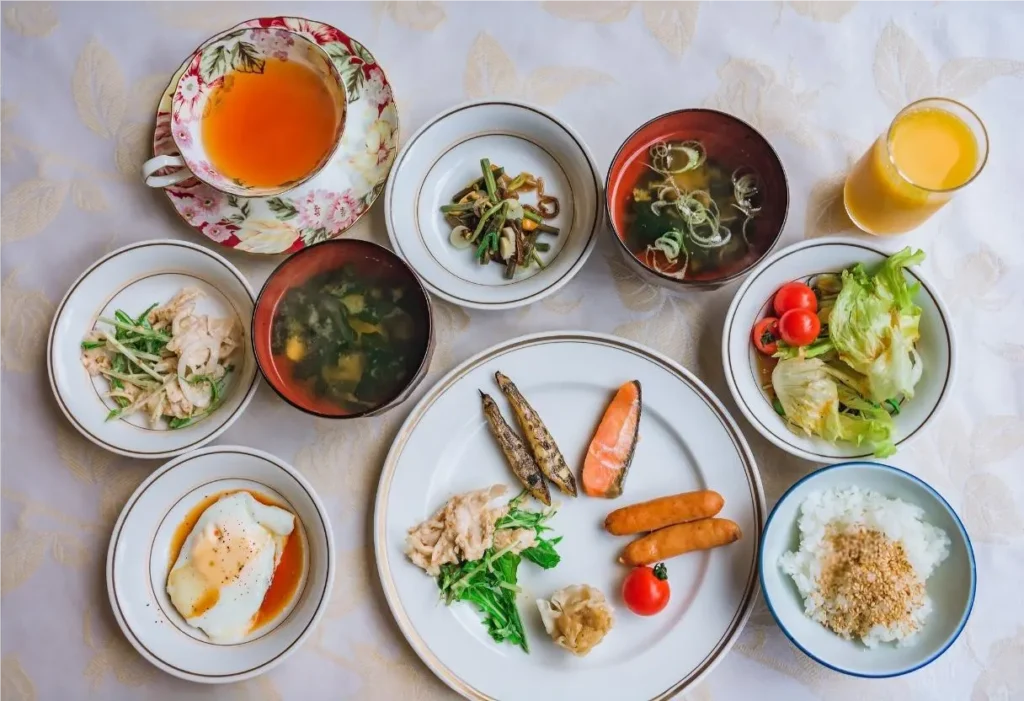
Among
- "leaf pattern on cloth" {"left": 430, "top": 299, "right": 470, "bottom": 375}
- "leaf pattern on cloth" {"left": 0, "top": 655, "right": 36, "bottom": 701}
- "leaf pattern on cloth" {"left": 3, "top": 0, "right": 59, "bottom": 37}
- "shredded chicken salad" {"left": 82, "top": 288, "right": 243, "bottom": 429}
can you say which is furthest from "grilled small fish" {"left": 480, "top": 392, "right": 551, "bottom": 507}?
"leaf pattern on cloth" {"left": 3, "top": 0, "right": 59, "bottom": 37}

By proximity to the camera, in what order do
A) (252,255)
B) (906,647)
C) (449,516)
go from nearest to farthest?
(906,647) → (449,516) → (252,255)

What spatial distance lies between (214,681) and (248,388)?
2.59 ft

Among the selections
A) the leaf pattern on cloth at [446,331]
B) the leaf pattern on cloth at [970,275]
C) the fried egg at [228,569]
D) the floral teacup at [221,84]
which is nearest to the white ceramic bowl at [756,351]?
the leaf pattern on cloth at [970,275]

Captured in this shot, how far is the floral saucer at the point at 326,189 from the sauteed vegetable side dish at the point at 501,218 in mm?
238

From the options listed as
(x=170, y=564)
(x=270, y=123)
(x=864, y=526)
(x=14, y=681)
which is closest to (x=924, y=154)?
(x=864, y=526)

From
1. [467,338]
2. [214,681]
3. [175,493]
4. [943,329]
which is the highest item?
[943,329]

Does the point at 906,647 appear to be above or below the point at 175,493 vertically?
above

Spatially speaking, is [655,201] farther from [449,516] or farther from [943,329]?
[449,516]

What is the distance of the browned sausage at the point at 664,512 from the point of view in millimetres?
1993

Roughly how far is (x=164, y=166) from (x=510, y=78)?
100 cm

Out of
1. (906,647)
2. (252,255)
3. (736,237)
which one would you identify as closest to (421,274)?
(252,255)

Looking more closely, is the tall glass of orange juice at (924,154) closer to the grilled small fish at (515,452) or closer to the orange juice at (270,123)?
the grilled small fish at (515,452)

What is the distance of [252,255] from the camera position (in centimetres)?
219

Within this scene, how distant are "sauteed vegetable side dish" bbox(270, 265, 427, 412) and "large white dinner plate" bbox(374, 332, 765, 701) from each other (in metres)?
0.18
